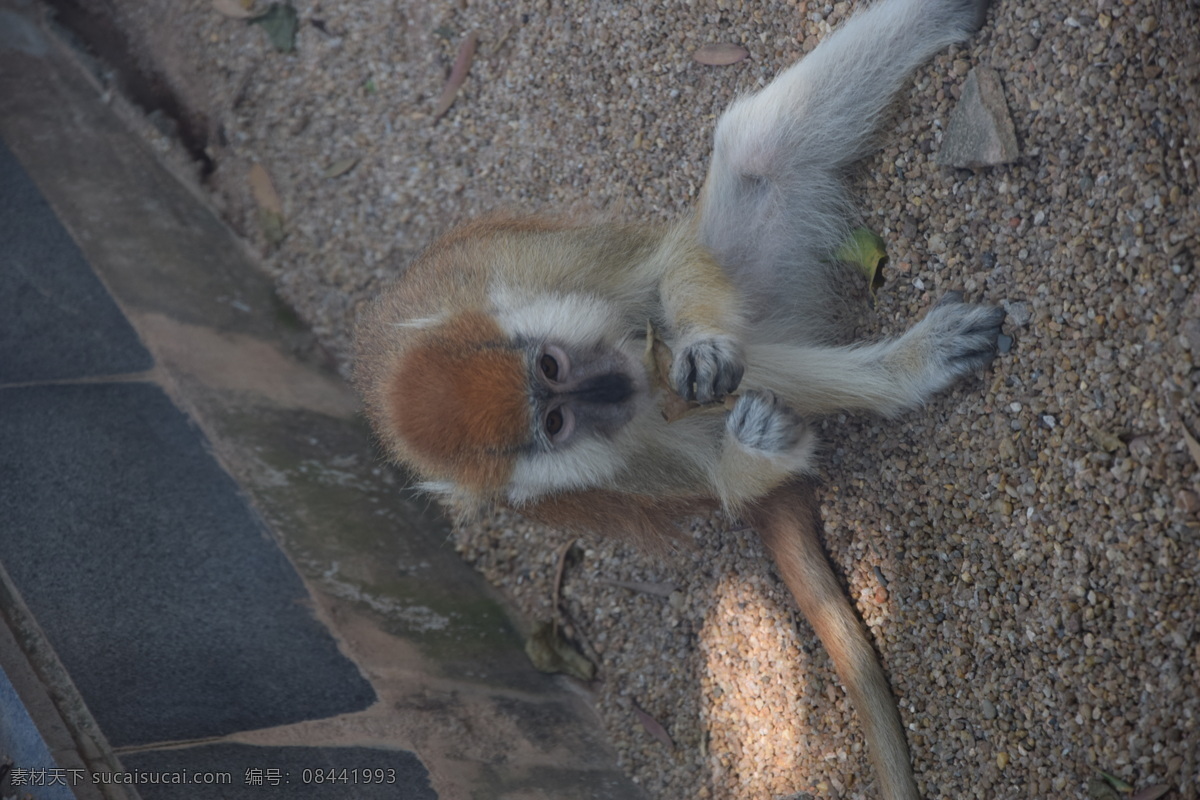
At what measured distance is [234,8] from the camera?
415 cm

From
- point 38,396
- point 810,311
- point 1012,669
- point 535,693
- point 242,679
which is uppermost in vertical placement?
point 810,311

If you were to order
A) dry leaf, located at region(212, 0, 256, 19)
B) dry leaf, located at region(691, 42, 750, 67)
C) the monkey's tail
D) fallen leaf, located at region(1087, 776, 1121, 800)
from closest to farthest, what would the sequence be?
fallen leaf, located at region(1087, 776, 1121, 800)
the monkey's tail
dry leaf, located at region(691, 42, 750, 67)
dry leaf, located at region(212, 0, 256, 19)

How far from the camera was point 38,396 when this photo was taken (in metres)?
3.05

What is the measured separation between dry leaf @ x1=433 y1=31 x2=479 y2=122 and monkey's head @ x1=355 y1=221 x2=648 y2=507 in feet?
5.01

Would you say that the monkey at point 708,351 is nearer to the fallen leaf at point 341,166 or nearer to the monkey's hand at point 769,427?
the monkey's hand at point 769,427

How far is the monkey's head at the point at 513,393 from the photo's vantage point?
2.26 meters

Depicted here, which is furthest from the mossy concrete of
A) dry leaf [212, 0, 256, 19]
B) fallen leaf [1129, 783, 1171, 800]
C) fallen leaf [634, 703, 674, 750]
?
fallen leaf [1129, 783, 1171, 800]

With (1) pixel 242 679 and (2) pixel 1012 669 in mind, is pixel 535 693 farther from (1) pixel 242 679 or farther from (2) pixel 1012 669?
(2) pixel 1012 669

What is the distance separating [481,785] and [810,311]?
158 centimetres

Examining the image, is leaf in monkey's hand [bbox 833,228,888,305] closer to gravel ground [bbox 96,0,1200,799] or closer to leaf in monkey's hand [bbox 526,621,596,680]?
gravel ground [bbox 96,0,1200,799]

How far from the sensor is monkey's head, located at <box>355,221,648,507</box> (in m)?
2.26

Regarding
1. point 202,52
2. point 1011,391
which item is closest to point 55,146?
point 202,52

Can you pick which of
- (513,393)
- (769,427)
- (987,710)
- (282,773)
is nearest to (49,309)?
(282,773)

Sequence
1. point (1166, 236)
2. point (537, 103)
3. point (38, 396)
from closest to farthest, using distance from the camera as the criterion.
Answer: point (1166, 236), point (38, 396), point (537, 103)
